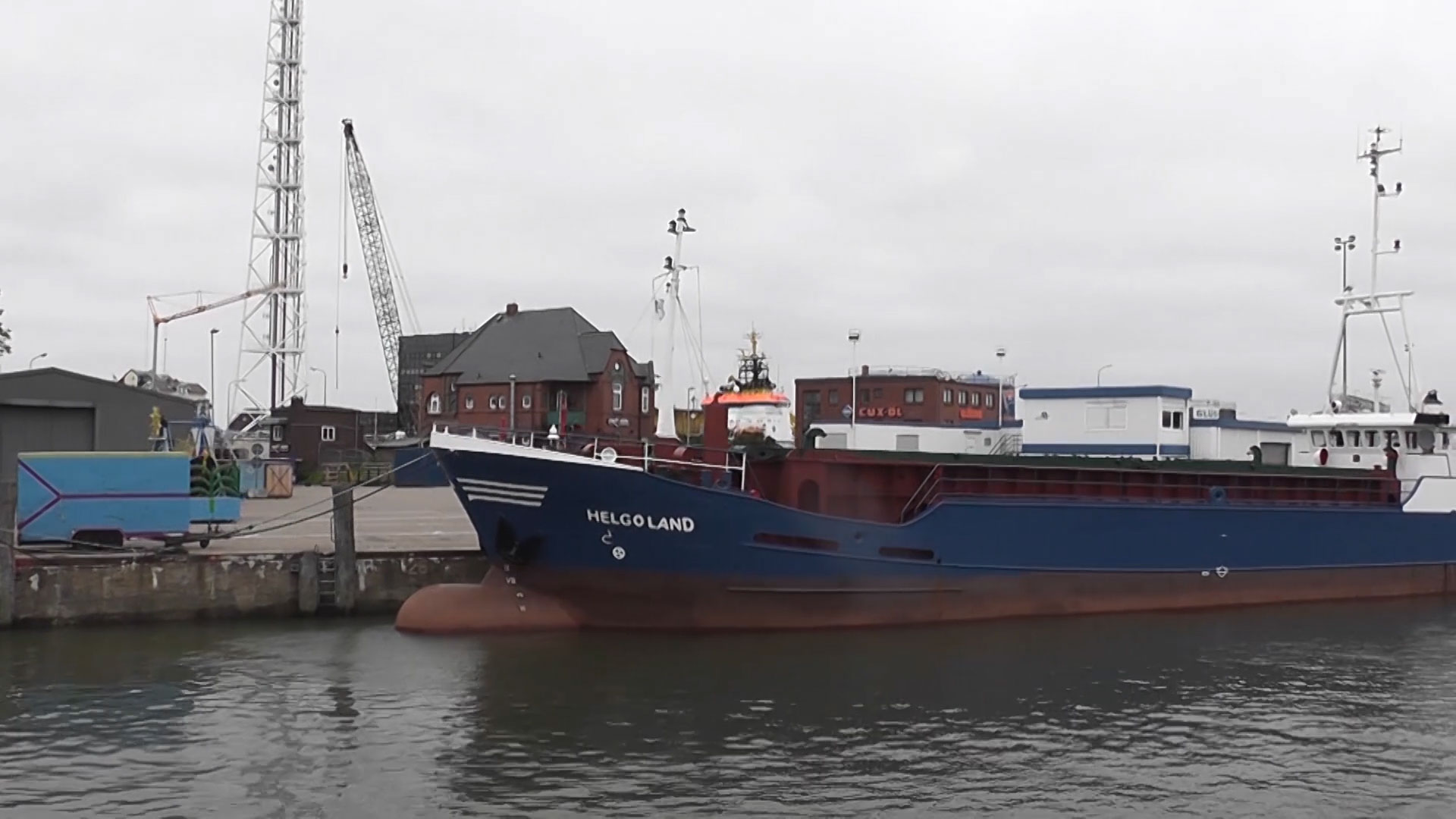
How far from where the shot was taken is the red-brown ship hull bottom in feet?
66.7

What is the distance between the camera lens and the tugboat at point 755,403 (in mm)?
23500

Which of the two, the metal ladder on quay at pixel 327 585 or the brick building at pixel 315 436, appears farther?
→ the brick building at pixel 315 436

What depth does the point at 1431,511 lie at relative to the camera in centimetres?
2897

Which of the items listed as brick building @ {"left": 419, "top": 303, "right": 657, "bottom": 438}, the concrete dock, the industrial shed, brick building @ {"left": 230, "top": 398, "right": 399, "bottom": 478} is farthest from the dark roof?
the concrete dock

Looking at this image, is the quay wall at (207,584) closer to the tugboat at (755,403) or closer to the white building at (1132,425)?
the tugboat at (755,403)

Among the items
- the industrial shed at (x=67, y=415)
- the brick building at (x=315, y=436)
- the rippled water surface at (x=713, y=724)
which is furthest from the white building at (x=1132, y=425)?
the brick building at (x=315, y=436)

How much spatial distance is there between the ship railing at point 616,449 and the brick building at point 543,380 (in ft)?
136

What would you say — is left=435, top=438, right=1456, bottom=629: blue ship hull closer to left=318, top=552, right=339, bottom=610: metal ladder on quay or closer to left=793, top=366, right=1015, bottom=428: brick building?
left=318, top=552, right=339, bottom=610: metal ladder on quay

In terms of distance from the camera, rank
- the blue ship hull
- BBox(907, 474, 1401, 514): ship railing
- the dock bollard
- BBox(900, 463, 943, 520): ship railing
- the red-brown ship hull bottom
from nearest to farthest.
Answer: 1. the blue ship hull
2. the red-brown ship hull bottom
3. the dock bollard
4. BBox(900, 463, 943, 520): ship railing
5. BBox(907, 474, 1401, 514): ship railing

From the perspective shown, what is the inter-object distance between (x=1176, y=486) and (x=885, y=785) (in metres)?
14.8

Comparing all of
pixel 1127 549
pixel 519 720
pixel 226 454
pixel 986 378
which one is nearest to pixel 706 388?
pixel 1127 549

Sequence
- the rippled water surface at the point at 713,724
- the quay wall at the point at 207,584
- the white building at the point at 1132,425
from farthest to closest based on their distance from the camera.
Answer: the white building at the point at 1132,425 < the quay wall at the point at 207,584 < the rippled water surface at the point at 713,724

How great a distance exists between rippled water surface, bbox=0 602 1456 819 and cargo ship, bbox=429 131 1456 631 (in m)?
0.86

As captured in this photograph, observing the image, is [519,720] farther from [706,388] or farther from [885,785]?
[706,388]
